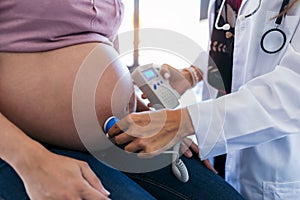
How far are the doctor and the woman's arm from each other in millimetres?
148

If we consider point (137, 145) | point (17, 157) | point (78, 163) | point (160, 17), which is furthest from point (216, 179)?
point (160, 17)

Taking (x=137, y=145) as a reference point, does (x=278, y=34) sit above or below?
above

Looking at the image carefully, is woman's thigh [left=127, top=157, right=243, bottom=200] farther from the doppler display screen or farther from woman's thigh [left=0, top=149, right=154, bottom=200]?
the doppler display screen

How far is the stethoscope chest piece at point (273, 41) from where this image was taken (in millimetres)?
938

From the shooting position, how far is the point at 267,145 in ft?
3.36

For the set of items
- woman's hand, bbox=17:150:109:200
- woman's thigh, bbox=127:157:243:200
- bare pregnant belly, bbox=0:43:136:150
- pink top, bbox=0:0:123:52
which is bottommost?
woman's thigh, bbox=127:157:243:200

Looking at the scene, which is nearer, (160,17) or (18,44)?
(18,44)

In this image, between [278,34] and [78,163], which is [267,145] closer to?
[278,34]

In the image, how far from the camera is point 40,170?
70cm

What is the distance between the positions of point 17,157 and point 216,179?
54cm

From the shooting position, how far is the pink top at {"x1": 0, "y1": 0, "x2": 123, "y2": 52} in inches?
31.8

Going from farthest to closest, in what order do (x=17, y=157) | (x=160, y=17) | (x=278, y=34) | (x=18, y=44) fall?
(x=160, y=17) < (x=278, y=34) < (x=18, y=44) < (x=17, y=157)

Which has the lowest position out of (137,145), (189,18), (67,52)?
(189,18)

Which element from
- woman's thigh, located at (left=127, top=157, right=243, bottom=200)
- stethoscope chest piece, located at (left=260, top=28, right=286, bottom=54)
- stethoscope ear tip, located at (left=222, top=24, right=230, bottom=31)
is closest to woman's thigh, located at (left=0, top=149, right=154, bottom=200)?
woman's thigh, located at (left=127, top=157, right=243, bottom=200)
